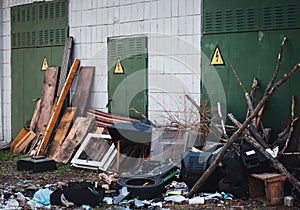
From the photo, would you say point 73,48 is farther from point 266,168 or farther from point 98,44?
point 266,168

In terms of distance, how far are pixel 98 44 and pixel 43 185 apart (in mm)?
2669

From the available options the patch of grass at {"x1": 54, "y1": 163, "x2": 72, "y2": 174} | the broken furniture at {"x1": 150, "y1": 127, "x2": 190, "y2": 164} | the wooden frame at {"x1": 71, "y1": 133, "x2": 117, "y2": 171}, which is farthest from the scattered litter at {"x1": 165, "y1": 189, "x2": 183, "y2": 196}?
the patch of grass at {"x1": 54, "y1": 163, "x2": 72, "y2": 174}

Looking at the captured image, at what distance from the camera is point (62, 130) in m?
8.01

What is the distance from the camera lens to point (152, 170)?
5.96 m

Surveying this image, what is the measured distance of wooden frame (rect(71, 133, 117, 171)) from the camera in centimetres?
693

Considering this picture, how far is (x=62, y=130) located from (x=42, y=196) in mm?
2690

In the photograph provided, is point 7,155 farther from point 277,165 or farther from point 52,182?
point 277,165

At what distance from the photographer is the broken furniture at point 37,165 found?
686 centimetres

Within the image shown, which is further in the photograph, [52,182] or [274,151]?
[52,182]

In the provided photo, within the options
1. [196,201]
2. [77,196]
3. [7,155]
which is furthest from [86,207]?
[7,155]

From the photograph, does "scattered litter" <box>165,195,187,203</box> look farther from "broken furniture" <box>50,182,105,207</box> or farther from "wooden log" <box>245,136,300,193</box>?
"wooden log" <box>245,136,300,193</box>

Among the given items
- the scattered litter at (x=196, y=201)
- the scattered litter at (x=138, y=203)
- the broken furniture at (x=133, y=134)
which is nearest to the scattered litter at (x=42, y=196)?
the scattered litter at (x=138, y=203)

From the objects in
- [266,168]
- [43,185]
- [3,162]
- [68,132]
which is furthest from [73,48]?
[266,168]

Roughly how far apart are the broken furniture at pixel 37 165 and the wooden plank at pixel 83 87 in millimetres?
1240
